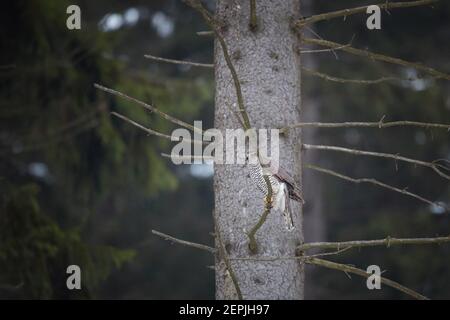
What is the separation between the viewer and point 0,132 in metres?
8.53

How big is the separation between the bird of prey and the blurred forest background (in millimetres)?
2843

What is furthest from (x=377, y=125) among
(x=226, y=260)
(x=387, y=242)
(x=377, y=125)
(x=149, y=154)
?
(x=149, y=154)

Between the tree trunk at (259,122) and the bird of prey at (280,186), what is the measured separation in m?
0.04

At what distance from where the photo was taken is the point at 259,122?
4.19m

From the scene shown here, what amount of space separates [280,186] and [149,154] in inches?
173

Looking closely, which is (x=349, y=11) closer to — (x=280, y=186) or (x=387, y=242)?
(x=280, y=186)

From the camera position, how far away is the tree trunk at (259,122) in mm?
4078

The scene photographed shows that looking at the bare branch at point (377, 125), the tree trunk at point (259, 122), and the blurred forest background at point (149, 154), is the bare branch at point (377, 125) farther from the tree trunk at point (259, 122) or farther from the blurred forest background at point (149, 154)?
the blurred forest background at point (149, 154)

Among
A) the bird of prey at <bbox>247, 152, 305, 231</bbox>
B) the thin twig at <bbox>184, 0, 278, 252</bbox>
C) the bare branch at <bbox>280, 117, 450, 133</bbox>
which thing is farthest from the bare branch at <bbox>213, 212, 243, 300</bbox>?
the bare branch at <bbox>280, 117, 450, 133</bbox>

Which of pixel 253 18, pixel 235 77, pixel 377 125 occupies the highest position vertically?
pixel 253 18

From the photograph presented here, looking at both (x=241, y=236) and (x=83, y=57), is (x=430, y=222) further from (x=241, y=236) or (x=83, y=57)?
(x=241, y=236)

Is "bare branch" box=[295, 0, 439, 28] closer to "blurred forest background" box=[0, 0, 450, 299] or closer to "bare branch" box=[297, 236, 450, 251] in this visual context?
"bare branch" box=[297, 236, 450, 251]
